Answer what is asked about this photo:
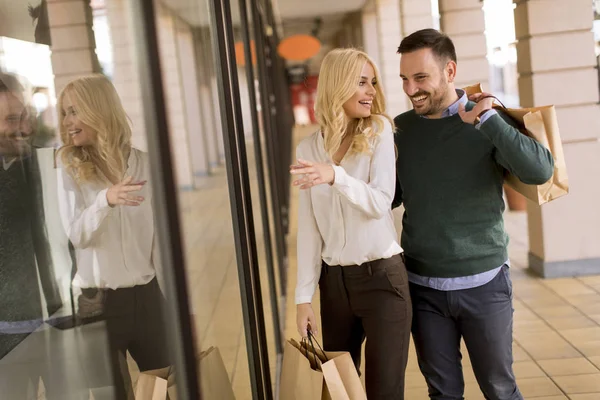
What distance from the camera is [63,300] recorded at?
3.24ft

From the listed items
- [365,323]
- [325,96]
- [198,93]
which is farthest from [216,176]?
[365,323]

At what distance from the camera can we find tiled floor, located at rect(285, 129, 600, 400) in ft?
12.2

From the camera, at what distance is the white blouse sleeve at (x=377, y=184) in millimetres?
2125

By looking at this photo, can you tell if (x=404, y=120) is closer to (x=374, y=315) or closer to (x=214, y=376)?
(x=374, y=315)

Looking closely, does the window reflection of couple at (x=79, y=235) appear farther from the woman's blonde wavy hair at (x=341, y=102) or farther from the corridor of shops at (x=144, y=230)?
the woman's blonde wavy hair at (x=341, y=102)

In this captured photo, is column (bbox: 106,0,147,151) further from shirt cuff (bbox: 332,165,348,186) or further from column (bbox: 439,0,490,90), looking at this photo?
column (bbox: 439,0,490,90)

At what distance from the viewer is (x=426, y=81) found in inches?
94.4

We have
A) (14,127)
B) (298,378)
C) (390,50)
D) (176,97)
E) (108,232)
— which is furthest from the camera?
(390,50)

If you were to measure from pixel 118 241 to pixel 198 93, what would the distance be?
1011mm

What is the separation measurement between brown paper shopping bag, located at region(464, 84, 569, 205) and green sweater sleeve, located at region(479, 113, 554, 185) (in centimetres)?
6

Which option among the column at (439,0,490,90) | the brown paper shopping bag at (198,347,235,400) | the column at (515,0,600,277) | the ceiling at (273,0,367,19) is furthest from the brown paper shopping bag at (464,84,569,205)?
the ceiling at (273,0,367,19)

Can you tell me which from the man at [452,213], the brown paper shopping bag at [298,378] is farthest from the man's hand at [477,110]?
the brown paper shopping bag at [298,378]

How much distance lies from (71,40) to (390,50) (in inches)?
582

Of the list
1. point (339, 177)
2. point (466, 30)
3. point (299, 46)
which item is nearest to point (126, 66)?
point (339, 177)
